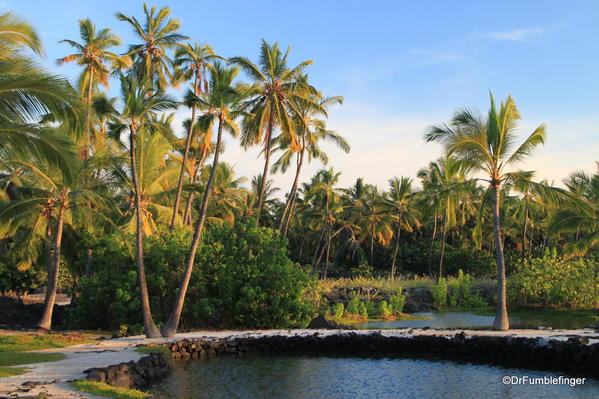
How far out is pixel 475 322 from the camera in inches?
956

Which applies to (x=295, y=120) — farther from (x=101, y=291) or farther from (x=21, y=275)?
(x=21, y=275)

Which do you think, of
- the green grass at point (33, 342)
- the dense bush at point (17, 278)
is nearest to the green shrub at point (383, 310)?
the green grass at point (33, 342)

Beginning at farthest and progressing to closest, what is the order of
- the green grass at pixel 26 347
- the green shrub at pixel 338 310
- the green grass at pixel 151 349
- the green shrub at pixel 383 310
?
the green shrub at pixel 383 310, the green shrub at pixel 338 310, the green grass at pixel 151 349, the green grass at pixel 26 347

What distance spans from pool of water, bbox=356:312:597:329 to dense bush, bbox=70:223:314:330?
5.58 metres

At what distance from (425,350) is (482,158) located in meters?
6.93

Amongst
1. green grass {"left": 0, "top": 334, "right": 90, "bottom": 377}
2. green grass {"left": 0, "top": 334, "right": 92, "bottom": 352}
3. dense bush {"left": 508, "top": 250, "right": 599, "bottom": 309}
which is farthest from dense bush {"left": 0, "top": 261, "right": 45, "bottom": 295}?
dense bush {"left": 508, "top": 250, "right": 599, "bottom": 309}

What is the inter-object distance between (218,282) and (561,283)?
56.1 ft

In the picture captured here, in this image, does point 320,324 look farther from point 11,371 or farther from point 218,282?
point 11,371

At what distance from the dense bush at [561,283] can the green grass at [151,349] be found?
1920cm

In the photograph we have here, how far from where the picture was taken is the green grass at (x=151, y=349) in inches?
560

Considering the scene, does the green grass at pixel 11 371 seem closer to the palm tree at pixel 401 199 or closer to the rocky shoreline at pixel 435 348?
the rocky shoreline at pixel 435 348

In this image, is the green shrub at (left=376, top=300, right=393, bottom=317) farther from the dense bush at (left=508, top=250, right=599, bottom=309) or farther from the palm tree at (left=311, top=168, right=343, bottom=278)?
the palm tree at (left=311, top=168, right=343, bottom=278)

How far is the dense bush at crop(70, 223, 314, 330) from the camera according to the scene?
19547 mm

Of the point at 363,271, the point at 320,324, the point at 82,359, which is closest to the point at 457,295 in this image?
the point at 363,271
